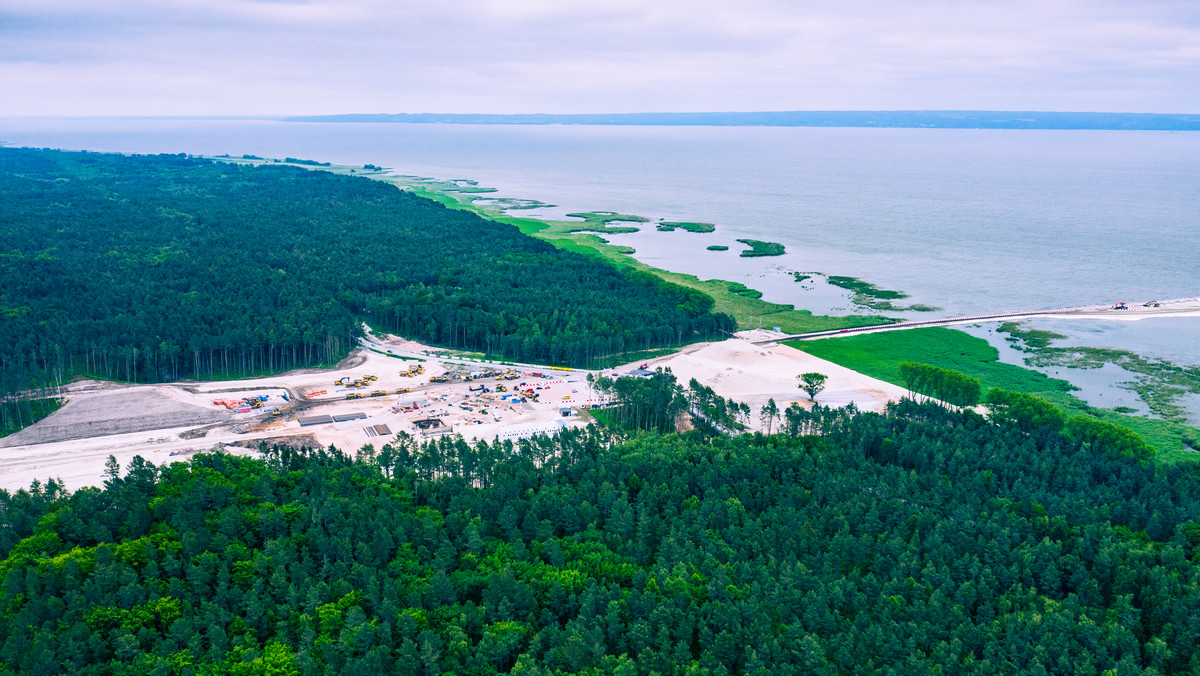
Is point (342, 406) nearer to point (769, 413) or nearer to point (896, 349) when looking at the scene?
point (769, 413)

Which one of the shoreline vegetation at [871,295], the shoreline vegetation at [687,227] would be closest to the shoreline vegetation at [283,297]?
the shoreline vegetation at [871,295]

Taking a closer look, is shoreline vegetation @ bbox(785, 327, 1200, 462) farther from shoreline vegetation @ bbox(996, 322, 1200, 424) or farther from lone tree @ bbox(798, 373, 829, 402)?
lone tree @ bbox(798, 373, 829, 402)

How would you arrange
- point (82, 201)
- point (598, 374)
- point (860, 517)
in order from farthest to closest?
point (82, 201) → point (598, 374) → point (860, 517)

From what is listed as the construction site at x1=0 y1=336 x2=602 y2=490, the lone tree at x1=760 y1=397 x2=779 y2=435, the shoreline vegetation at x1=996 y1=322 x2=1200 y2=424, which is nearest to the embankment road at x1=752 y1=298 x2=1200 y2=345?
the shoreline vegetation at x1=996 y1=322 x2=1200 y2=424

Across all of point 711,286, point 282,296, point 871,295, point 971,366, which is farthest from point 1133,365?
point 282,296

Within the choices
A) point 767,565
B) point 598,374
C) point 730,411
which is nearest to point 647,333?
point 598,374

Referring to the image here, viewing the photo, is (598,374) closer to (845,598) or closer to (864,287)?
(845,598)
